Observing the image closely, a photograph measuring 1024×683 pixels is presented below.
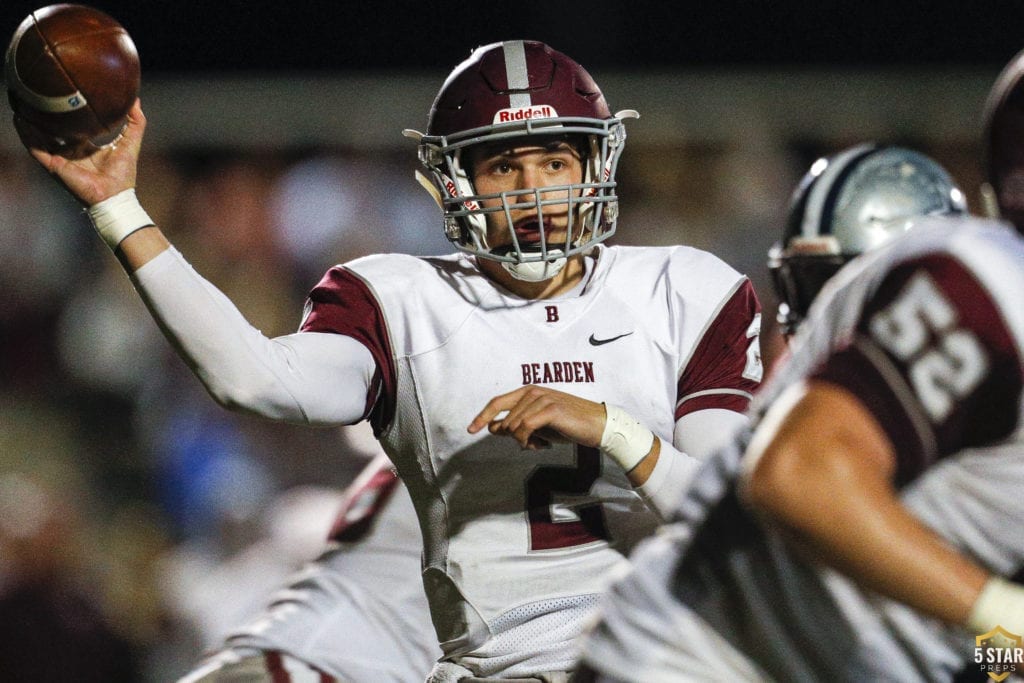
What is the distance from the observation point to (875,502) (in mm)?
1354

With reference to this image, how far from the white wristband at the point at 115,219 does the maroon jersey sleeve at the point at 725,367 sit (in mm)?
1103

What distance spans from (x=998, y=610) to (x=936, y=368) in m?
0.26

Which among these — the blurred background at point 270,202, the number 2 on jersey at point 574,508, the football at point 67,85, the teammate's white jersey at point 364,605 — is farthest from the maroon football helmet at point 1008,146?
the blurred background at point 270,202

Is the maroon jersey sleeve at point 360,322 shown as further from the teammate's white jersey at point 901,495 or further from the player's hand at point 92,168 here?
the teammate's white jersey at point 901,495

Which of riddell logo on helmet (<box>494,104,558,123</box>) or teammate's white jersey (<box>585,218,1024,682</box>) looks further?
riddell logo on helmet (<box>494,104,558,123</box>)

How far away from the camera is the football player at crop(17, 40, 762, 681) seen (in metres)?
2.33

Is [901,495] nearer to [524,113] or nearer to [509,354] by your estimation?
[509,354]

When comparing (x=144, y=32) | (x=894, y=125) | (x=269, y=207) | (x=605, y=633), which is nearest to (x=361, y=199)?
(x=269, y=207)

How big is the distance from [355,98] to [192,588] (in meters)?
3.02

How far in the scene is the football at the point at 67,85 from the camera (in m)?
2.36

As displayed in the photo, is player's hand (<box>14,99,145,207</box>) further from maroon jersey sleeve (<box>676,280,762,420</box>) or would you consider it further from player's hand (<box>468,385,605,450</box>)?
maroon jersey sleeve (<box>676,280,762,420</box>)

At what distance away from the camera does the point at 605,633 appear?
1715 mm

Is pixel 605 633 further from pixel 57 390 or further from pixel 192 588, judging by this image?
pixel 57 390

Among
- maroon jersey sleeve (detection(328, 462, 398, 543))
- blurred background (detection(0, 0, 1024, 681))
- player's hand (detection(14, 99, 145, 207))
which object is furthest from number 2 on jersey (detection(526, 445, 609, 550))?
blurred background (detection(0, 0, 1024, 681))
